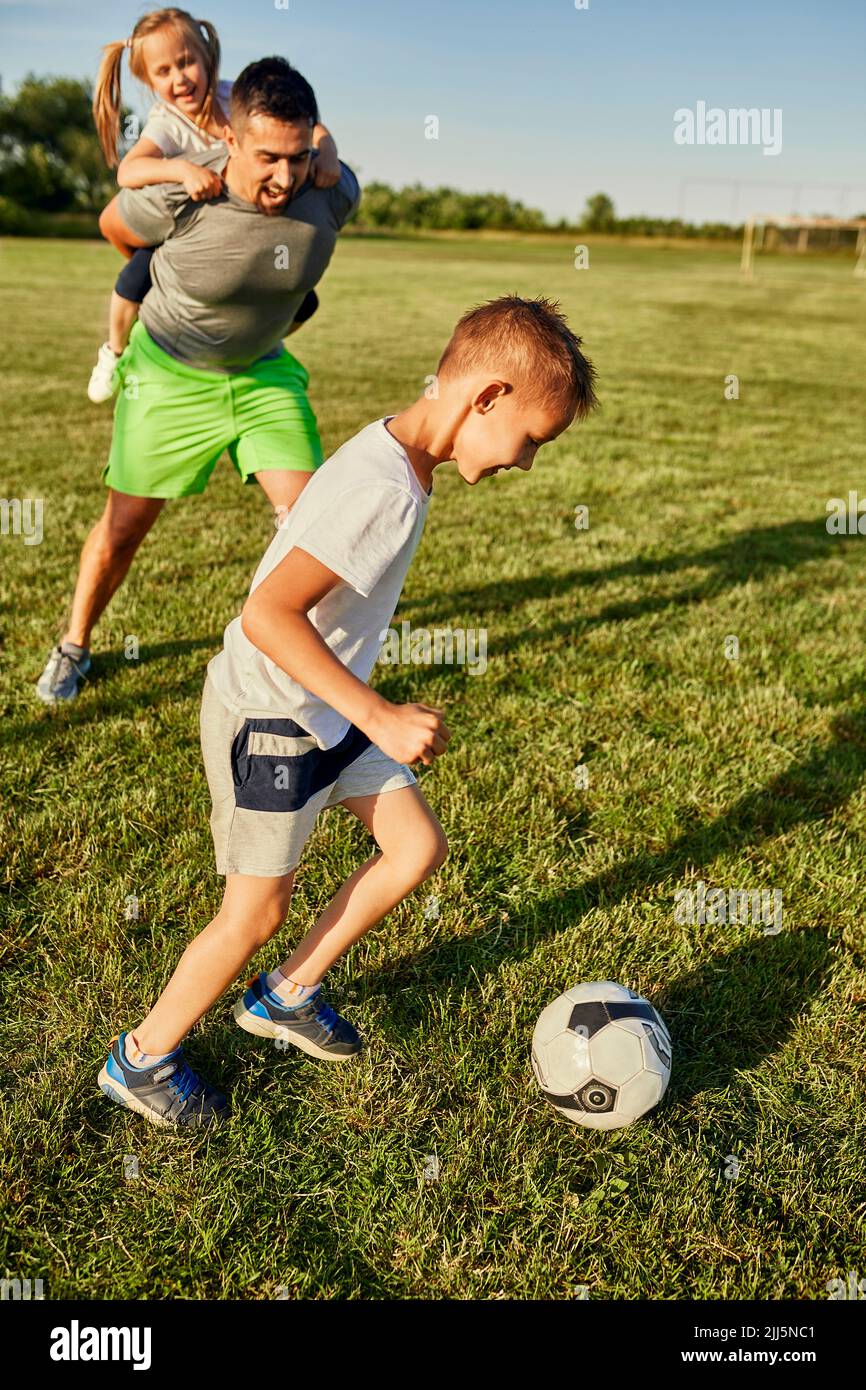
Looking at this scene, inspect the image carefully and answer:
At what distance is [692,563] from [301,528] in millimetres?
5172

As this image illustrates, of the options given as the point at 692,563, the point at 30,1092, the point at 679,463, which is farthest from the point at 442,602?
the point at 679,463

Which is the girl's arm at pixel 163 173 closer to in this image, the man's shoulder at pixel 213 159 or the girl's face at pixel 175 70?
the man's shoulder at pixel 213 159

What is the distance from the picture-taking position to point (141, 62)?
12.6 feet

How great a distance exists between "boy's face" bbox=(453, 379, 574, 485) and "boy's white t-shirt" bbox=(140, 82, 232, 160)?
249 centimetres

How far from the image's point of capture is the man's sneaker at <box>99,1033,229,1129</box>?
237cm

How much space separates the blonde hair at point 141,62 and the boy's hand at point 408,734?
2.97m

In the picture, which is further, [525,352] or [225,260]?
[225,260]

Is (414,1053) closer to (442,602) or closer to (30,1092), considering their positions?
(30,1092)

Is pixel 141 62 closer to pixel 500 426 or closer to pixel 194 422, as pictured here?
pixel 194 422

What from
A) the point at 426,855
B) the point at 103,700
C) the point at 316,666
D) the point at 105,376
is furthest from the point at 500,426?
the point at 105,376

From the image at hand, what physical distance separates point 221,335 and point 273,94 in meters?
0.97

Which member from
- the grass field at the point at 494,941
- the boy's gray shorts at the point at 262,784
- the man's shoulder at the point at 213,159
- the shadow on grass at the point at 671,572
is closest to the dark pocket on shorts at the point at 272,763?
the boy's gray shorts at the point at 262,784

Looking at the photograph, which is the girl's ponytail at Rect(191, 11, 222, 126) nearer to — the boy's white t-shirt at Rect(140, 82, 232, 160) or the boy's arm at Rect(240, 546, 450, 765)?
the boy's white t-shirt at Rect(140, 82, 232, 160)

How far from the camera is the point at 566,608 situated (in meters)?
5.74
